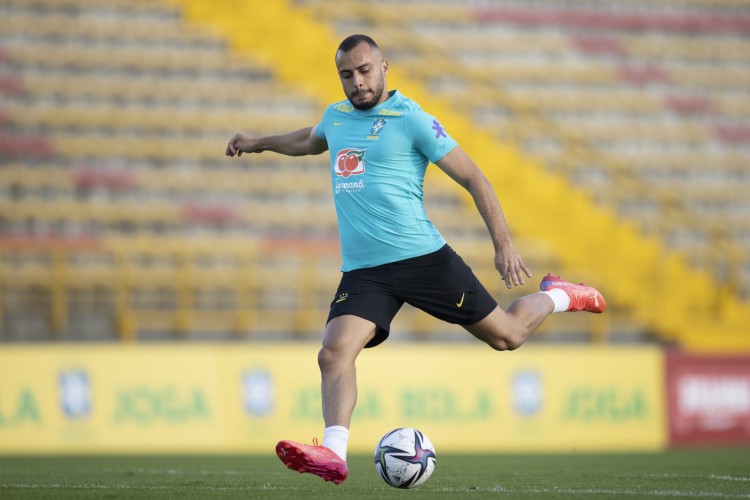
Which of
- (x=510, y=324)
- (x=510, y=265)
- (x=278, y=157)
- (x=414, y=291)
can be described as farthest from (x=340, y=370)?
(x=278, y=157)

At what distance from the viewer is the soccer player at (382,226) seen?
5.69 meters

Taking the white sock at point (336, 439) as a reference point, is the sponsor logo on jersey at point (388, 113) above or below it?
above

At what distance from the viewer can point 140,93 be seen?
1636cm

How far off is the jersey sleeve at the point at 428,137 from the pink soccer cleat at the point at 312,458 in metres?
1.42

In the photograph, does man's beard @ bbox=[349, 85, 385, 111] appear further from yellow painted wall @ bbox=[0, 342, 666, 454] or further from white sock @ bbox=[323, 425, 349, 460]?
yellow painted wall @ bbox=[0, 342, 666, 454]

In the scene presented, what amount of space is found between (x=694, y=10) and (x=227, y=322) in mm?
10761

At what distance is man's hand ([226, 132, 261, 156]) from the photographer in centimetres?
662

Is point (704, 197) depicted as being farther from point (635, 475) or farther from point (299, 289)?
point (635, 475)

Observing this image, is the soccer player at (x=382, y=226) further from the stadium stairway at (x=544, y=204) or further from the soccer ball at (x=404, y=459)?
the stadium stairway at (x=544, y=204)

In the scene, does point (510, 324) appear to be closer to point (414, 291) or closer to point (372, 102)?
point (414, 291)

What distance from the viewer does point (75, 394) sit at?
11.5 metres

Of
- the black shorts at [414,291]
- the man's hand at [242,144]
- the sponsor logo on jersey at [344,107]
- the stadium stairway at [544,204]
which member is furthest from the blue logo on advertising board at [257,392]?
the sponsor logo on jersey at [344,107]

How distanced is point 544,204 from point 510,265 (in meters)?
11.4

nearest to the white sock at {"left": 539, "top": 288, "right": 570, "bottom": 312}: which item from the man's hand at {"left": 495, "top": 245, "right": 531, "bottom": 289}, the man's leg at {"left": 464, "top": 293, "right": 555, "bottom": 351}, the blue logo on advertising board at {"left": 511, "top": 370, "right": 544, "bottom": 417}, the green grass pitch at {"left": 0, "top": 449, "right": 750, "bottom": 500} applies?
the man's leg at {"left": 464, "top": 293, "right": 555, "bottom": 351}
